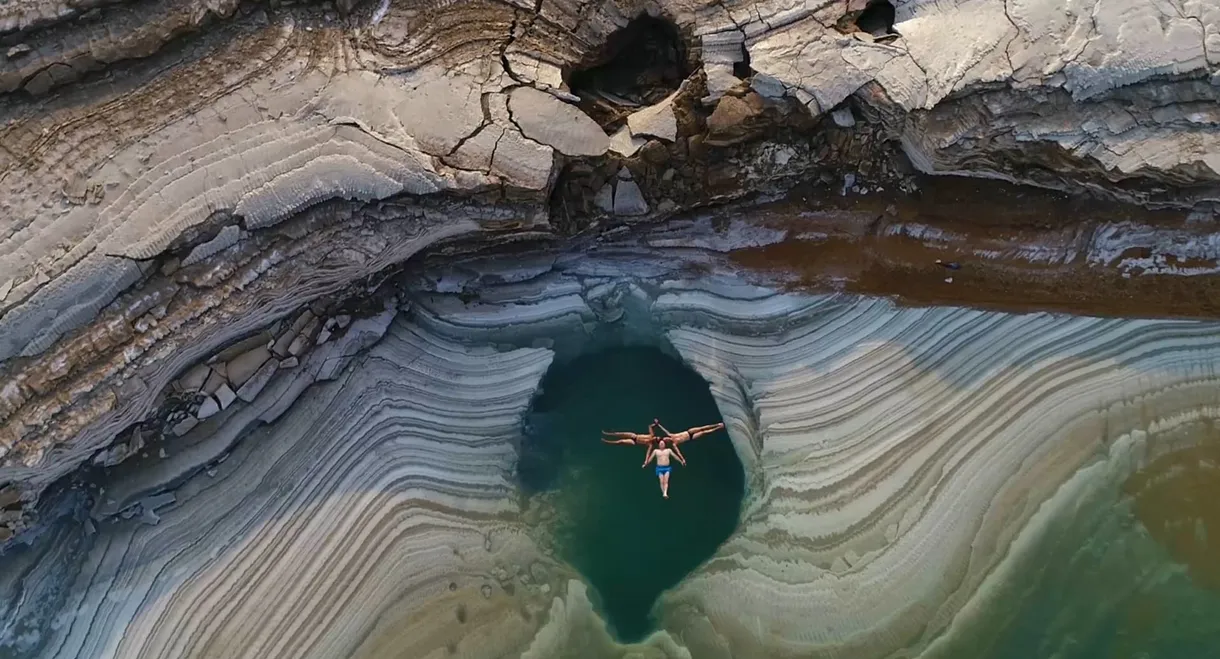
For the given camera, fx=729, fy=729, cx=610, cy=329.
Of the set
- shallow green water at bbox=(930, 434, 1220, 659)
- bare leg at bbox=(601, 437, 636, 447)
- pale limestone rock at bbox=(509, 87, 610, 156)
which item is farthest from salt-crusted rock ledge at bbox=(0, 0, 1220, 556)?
shallow green water at bbox=(930, 434, 1220, 659)

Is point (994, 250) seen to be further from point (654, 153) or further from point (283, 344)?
point (283, 344)

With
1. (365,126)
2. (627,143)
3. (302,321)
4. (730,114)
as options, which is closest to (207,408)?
(302,321)

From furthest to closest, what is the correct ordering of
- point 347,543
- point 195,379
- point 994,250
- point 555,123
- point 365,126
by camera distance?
point 994,250 → point 347,543 → point 195,379 → point 555,123 → point 365,126

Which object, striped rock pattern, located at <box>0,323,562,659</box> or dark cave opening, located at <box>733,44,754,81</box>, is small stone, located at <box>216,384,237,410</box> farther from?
dark cave opening, located at <box>733,44,754,81</box>

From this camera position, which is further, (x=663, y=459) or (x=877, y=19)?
(x=663, y=459)

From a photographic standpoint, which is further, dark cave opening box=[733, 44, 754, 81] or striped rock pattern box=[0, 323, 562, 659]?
striped rock pattern box=[0, 323, 562, 659]

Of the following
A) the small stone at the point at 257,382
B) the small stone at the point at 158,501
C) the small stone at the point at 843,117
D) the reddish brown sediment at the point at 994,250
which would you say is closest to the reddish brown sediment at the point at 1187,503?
the reddish brown sediment at the point at 994,250

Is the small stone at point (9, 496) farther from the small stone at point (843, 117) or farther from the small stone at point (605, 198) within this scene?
the small stone at point (843, 117)
